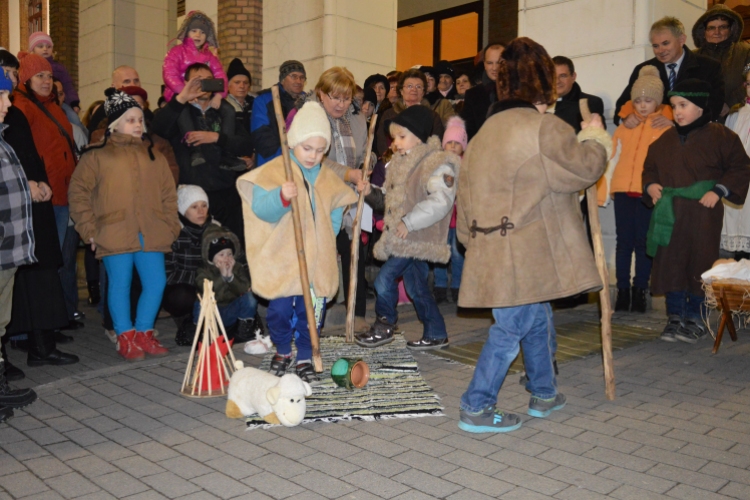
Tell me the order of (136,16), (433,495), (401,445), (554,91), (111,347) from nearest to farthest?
1. (433,495)
2. (401,445)
3. (554,91)
4. (111,347)
5. (136,16)

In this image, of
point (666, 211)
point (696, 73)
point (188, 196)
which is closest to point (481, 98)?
point (696, 73)

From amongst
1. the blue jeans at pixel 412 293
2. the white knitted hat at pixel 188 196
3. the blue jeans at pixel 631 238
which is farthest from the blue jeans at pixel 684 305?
the white knitted hat at pixel 188 196

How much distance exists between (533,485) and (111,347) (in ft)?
14.3

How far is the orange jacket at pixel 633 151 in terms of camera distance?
753 cm

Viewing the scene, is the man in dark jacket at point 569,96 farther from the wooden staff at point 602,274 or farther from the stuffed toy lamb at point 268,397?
the stuffed toy lamb at point 268,397

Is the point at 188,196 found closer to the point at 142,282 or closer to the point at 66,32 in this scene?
the point at 142,282

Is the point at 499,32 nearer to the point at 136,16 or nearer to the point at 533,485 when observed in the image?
the point at 136,16

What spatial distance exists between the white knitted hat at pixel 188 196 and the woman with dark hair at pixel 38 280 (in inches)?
42.7

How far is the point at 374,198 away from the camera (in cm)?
623

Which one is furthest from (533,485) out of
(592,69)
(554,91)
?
(592,69)

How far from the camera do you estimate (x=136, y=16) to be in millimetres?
16000

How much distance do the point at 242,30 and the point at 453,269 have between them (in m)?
6.37

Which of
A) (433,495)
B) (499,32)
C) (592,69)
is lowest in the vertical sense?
(433,495)

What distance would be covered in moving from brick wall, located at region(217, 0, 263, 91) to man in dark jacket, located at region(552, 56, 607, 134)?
6.35 metres
